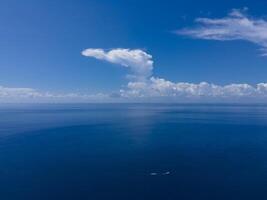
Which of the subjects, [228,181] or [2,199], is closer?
[2,199]

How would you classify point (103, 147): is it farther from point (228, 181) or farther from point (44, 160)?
point (228, 181)

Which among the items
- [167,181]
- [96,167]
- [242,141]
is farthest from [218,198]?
[242,141]

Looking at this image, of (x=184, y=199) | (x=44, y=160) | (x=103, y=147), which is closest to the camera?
(x=184, y=199)

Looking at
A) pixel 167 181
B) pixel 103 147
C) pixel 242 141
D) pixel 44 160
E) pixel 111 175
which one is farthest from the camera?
pixel 242 141

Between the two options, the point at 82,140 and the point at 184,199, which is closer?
the point at 184,199

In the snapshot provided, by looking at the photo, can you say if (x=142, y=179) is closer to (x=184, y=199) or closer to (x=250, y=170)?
(x=184, y=199)

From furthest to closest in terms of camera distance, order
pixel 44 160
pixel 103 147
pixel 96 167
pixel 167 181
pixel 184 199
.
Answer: pixel 103 147 < pixel 44 160 < pixel 96 167 < pixel 167 181 < pixel 184 199

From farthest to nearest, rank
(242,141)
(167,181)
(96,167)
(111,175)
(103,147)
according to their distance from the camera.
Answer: (242,141)
(103,147)
(96,167)
(111,175)
(167,181)

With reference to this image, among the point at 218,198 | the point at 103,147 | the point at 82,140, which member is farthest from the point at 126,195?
the point at 82,140
